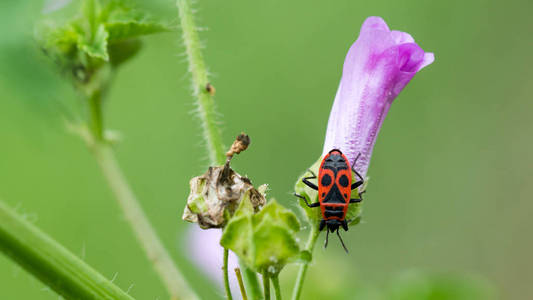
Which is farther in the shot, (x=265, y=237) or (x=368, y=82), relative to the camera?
(x=368, y=82)

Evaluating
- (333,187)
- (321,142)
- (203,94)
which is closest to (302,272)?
(333,187)

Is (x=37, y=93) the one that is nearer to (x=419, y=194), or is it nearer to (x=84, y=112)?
(x=84, y=112)

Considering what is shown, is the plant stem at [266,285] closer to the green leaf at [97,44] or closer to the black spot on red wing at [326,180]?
the black spot on red wing at [326,180]

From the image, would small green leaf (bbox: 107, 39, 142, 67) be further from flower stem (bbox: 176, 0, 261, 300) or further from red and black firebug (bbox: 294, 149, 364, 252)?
red and black firebug (bbox: 294, 149, 364, 252)

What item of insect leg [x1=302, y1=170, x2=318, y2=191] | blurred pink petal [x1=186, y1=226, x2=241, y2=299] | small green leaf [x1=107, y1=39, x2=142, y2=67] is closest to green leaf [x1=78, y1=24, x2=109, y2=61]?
small green leaf [x1=107, y1=39, x2=142, y2=67]

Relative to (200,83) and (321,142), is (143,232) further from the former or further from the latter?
(321,142)

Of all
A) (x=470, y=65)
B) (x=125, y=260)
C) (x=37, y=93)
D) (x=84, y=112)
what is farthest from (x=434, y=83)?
(x=37, y=93)
